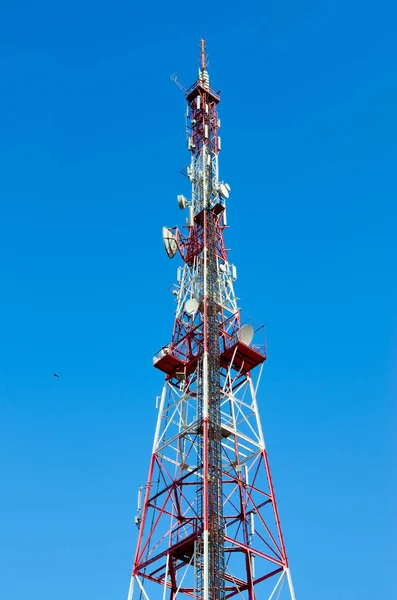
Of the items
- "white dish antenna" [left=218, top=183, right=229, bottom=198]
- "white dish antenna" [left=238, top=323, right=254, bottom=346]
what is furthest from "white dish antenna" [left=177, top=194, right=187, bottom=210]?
"white dish antenna" [left=238, top=323, right=254, bottom=346]

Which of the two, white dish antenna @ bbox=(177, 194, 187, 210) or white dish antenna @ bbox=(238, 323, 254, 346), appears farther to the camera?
white dish antenna @ bbox=(177, 194, 187, 210)

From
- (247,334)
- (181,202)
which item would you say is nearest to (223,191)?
(181,202)

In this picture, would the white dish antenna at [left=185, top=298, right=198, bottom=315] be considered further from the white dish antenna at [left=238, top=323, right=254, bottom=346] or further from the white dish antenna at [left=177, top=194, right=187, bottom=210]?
the white dish antenna at [left=177, top=194, right=187, bottom=210]

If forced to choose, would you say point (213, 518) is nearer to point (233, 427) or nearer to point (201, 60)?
point (233, 427)

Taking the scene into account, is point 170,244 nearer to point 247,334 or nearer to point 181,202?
point 181,202

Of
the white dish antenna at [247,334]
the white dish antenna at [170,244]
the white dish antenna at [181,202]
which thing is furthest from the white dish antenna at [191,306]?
the white dish antenna at [181,202]

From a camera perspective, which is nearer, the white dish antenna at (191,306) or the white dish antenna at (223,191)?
the white dish antenna at (191,306)

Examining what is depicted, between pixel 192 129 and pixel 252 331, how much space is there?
712 inches

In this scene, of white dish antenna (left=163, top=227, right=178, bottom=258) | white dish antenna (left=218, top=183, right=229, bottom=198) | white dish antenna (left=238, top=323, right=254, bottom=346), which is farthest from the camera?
white dish antenna (left=218, top=183, right=229, bottom=198)

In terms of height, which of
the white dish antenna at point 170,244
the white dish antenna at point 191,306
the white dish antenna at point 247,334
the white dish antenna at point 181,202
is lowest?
the white dish antenna at point 247,334

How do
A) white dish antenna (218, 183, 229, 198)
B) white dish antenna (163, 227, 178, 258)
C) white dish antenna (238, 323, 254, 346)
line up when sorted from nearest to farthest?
white dish antenna (238, 323, 254, 346) → white dish antenna (163, 227, 178, 258) → white dish antenna (218, 183, 229, 198)

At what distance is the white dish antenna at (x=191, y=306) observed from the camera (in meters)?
52.4

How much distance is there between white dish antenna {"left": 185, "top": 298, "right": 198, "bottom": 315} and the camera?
52.4 m

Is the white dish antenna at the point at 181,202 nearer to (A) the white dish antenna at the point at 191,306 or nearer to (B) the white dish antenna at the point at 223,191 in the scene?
(B) the white dish antenna at the point at 223,191
